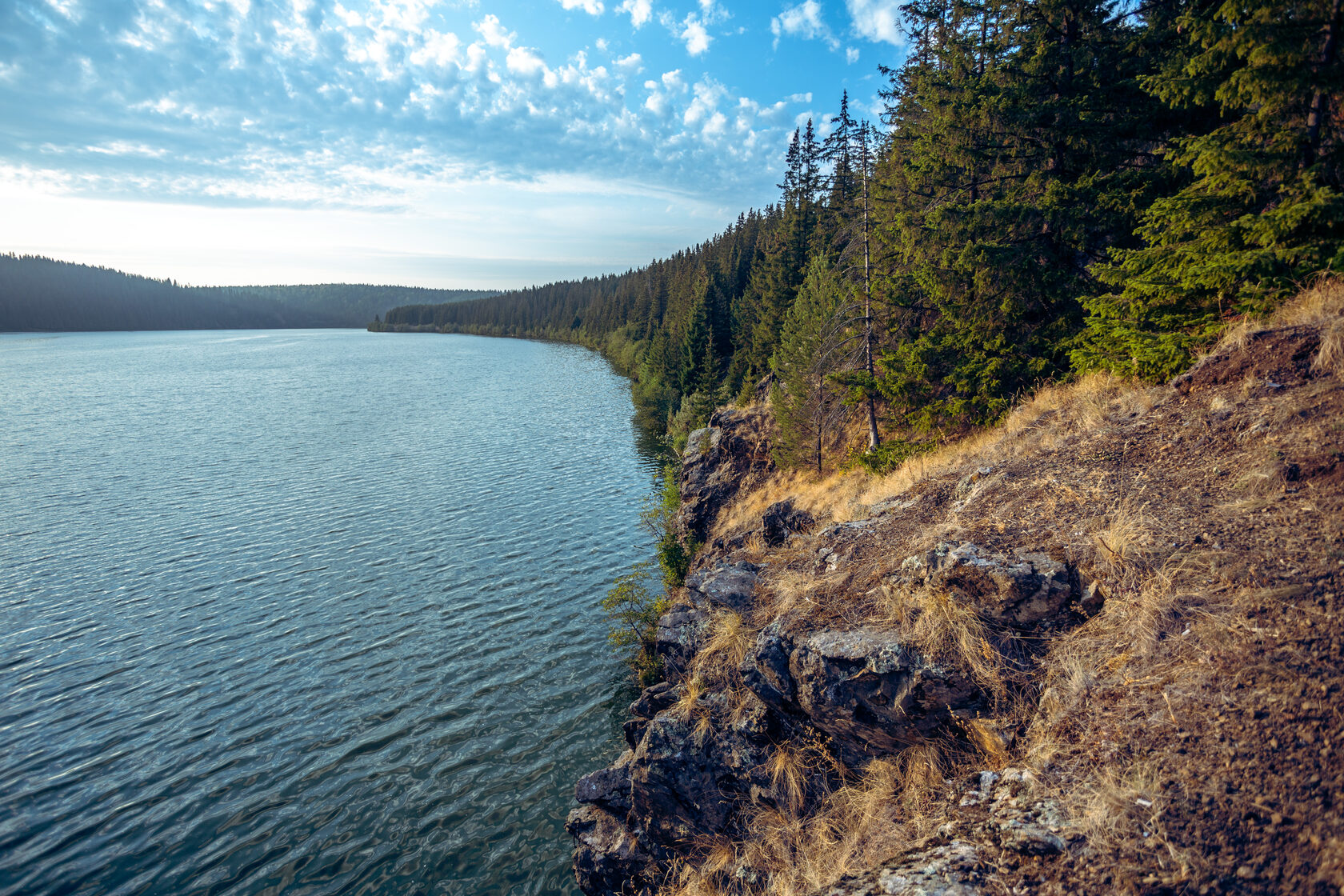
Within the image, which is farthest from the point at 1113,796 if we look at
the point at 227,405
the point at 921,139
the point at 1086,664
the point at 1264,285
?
the point at 227,405

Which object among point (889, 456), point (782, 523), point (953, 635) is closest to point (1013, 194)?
point (889, 456)

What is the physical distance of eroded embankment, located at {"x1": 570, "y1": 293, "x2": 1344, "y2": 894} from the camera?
4.39 meters

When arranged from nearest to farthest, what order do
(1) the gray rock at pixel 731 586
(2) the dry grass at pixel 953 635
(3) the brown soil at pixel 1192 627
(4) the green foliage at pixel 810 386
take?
(3) the brown soil at pixel 1192 627 < (2) the dry grass at pixel 953 635 < (1) the gray rock at pixel 731 586 < (4) the green foliage at pixel 810 386

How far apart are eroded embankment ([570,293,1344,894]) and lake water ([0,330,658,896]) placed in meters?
3.43

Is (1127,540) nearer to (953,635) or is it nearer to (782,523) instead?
(953,635)

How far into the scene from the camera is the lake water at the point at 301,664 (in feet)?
33.6

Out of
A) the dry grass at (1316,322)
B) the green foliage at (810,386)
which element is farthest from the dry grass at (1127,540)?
the green foliage at (810,386)

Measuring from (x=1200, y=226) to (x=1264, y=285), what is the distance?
137cm

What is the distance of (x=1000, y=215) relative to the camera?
1402cm

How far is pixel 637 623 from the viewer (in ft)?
54.4

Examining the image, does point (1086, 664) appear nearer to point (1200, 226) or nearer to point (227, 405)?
point (1200, 226)

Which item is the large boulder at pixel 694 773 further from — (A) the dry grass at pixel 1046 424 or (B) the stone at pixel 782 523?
(A) the dry grass at pixel 1046 424

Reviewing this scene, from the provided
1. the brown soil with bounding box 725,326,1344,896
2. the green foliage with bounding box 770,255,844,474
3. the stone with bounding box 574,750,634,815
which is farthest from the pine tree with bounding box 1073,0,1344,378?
the stone with bounding box 574,750,634,815

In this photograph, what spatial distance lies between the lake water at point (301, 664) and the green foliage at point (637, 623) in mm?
649
